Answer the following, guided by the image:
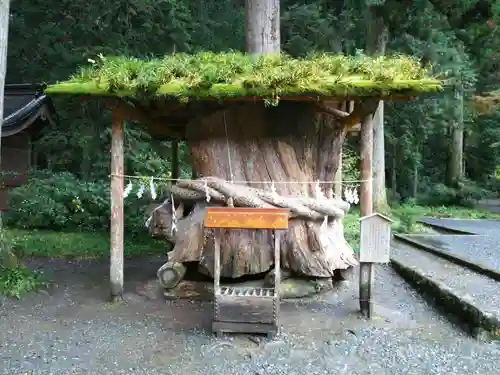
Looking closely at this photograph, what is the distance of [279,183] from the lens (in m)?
6.39

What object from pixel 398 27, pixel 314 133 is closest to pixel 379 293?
pixel 314 133

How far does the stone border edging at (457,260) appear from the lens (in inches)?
288

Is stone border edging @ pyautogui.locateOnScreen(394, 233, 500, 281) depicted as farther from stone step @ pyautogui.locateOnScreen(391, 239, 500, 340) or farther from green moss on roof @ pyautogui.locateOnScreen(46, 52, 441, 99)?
green moss on roof @ pyautogui.locateOnScreen(46, 52, 441, 99)

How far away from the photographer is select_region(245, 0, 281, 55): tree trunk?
7.63m

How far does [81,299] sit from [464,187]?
19060 mm

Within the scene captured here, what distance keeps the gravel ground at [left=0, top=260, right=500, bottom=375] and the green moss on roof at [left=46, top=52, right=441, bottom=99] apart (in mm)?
2517

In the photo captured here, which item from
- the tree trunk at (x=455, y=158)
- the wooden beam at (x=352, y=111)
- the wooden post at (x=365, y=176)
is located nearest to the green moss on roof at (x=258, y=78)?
the wooden beam at (x=352, y=111)

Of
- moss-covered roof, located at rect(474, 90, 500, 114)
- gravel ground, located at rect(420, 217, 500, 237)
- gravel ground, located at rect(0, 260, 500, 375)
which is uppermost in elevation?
moss-covered roof, located at rect(474, 90, 500, 114)

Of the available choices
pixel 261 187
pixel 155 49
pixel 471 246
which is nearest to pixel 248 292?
pixel 261 187

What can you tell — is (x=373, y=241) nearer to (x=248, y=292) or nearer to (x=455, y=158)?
(x=248, y=292)

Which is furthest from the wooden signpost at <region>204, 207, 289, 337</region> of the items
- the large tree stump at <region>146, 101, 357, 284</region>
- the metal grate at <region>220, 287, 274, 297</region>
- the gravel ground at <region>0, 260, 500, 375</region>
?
the large tree stump at <region>146, 101, 357, 284</region>

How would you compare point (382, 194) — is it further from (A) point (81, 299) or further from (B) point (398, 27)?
(A) point (81, 299)

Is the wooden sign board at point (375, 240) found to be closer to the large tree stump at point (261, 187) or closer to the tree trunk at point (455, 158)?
the large tree stump at point (261, 187)

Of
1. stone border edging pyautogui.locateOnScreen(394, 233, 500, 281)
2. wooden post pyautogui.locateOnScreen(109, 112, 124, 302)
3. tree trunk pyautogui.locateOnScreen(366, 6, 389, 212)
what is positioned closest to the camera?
wooden post pyautogui.locateOnScreen(109, 112, 124, 302)
